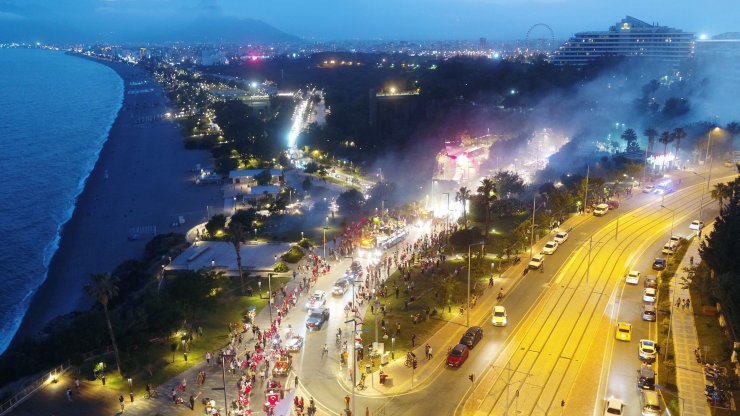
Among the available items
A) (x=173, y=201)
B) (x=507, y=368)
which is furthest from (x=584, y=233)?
(x=173, y=201)

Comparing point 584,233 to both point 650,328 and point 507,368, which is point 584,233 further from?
point 507,368

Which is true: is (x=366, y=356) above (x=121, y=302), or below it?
above

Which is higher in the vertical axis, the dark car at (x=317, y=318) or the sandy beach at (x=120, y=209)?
the dark car at (x=317, y=318)

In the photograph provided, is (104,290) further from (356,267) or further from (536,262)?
(536,262)

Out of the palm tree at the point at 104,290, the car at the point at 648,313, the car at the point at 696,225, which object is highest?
the palm tree at the point at 104,290

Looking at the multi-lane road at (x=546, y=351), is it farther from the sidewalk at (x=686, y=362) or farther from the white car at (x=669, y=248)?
the sidewalk at (x=686, y=362)

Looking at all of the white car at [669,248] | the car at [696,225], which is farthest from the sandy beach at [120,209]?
the car at [696,225]

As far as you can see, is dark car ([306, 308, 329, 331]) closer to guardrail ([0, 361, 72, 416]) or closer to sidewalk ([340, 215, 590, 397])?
sidewalk ([340, 215, 590, 397])
